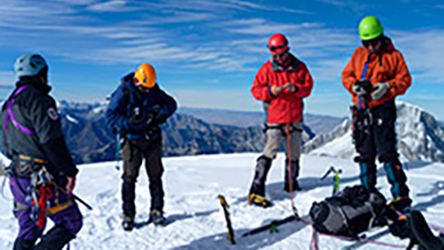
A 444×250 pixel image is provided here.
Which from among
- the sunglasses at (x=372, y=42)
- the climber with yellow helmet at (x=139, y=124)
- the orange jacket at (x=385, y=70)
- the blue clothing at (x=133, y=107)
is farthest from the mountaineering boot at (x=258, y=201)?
the sunglasses at (x=372, y=42)

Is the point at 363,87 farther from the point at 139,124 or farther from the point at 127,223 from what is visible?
the point at 127,223

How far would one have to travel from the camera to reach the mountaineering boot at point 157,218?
4.95 meters

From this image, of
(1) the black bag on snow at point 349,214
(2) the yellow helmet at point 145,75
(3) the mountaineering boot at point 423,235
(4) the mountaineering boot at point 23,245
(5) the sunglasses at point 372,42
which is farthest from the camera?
(5) the sunglasses at point 372,42

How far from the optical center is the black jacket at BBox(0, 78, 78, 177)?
2.97 m

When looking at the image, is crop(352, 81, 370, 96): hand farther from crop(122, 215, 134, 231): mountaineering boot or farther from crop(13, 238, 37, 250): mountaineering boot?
crop(13, 238, 37, 250): mountaineering boot

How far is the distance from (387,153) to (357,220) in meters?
1.29

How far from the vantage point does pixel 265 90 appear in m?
5.95

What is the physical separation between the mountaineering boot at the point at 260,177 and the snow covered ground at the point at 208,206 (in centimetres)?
32

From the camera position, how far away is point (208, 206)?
5.94 m

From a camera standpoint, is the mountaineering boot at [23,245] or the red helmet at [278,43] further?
the red helmet at [278,43]

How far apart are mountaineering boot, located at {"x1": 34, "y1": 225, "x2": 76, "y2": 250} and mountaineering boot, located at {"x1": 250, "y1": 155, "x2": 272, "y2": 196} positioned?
3.31 m

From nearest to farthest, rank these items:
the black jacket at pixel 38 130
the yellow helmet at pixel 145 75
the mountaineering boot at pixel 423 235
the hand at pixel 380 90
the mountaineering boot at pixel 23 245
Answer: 1. the mountaineering boot at pixel 423 235
2. the black jacket at pixel 38 130
3. the mountaineering boot at pixel 23 245
4. the yellow helmet at pixel 145 75
5. the hand at pixel 380 90

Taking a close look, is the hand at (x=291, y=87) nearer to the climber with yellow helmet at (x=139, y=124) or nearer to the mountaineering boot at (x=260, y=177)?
the mountaineering boot at (x=260, y=177)

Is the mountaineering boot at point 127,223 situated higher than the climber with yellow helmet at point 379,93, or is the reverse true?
the climber with yellow helmet at point 379,93
